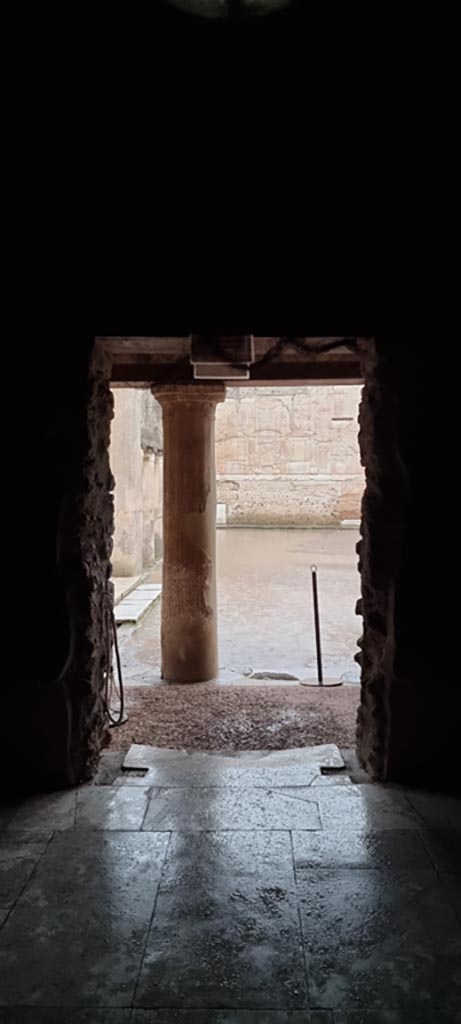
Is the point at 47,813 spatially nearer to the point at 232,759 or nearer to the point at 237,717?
the point at 232,759

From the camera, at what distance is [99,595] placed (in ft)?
9.70

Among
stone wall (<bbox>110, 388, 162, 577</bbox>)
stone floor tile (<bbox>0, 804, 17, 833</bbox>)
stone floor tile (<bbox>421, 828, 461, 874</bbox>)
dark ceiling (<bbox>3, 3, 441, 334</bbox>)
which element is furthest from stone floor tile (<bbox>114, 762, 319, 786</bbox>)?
stone wall (<bbox>110, 388, 162, 577</bbox>)

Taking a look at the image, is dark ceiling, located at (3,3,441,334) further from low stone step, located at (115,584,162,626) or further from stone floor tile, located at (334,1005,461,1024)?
low stone step, located at (115,584,162,626)

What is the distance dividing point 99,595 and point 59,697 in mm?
540

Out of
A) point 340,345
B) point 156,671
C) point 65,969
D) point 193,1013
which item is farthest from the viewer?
point 156,671

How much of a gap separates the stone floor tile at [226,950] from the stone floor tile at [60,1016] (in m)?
0.06

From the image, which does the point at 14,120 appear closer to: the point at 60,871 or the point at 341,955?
the point at 60,871

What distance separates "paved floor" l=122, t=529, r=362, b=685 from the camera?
659cm

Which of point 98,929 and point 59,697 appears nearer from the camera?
point 98,929

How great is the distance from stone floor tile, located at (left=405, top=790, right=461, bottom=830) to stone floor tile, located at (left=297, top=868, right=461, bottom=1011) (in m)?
0.34

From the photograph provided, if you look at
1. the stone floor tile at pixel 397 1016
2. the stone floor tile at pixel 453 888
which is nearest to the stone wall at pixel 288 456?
the stone floor tile at pixel 453 888

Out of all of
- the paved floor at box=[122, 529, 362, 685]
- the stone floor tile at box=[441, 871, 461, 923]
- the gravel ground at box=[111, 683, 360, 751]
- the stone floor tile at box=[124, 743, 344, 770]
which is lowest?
the paved floor at box=[122, 529, 362, 685]

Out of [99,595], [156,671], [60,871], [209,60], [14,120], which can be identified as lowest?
[156,671]

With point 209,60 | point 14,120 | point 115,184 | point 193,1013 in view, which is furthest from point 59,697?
point 209,60
